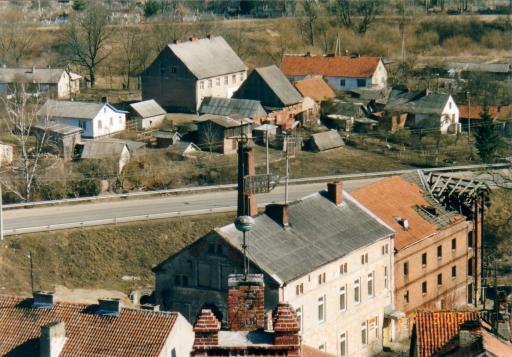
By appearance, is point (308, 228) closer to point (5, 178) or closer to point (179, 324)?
point (179, 324)

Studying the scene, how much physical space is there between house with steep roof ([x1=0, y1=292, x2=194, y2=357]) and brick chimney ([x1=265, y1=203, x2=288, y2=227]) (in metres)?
15.4

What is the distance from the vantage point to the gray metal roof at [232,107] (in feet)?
281

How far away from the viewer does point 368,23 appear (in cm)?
12362

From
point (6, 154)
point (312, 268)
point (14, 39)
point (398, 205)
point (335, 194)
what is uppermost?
point (14, 39)

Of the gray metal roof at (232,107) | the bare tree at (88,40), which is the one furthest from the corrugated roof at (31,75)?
the gray metal roof at (232,107)

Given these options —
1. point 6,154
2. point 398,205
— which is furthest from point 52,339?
point 6,154

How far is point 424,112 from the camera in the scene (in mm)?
87688

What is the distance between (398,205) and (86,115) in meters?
30.5

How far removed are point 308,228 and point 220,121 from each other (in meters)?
32.6

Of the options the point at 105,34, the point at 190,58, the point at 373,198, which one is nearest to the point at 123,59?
the point at 105,34

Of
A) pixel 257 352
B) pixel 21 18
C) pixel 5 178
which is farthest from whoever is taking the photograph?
pixel 21 18

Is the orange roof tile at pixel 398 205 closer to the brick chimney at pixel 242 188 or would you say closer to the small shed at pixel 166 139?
the brick chimney at pixel 242 188

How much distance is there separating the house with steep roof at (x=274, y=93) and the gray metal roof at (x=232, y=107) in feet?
3.62

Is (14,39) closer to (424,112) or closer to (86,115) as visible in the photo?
(86,115)
